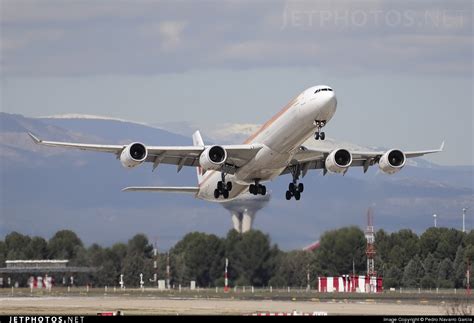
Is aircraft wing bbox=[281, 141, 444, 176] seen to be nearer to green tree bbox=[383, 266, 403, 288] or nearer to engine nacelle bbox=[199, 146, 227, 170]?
engine nacelle bbox=[199, 146, 227, 170]

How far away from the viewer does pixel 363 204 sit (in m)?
96.2

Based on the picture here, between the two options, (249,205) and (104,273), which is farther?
(249,205)

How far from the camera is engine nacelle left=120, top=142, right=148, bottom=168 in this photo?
58750mm

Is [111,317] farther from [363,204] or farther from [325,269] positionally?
[363,204]

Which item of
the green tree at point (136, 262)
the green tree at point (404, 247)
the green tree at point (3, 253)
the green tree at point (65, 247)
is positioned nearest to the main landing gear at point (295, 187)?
the green tree at point (404, 247)

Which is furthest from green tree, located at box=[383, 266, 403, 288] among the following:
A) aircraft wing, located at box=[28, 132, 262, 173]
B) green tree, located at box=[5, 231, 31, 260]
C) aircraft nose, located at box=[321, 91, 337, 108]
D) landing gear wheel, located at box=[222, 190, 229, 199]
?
green tree, located at box=[5, 231, 31, 260]

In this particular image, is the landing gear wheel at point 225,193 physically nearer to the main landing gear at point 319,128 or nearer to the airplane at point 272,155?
the airplane at point 272,155

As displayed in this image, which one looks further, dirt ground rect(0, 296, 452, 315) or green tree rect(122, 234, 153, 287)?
green tree rect(122, 234, 153, 287)

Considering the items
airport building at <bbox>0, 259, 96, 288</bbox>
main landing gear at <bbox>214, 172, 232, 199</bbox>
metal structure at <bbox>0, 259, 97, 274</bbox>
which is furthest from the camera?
metal structure at <bbox>0, 259, 97, 274</bbox>

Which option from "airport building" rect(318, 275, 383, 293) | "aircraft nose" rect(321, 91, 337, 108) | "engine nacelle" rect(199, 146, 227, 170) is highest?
"aircraft nose" rect(321, 91, 337, 108)

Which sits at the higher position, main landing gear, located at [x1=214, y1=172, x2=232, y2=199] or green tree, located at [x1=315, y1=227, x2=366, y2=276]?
main landing gear, located at [x1=214, y1=172, x2=232, y2=199]

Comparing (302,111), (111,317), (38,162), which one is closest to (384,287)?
(302,111)

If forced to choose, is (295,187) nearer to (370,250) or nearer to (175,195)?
(370,250)

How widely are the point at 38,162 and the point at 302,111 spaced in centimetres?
12056
